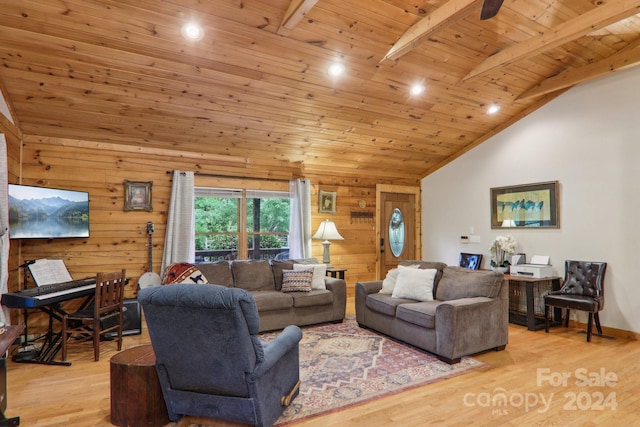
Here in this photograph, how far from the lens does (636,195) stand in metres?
4.34

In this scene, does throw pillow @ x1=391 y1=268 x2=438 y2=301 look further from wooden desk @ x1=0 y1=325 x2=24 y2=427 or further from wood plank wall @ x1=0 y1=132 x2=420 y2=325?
wooden desk @ x1=0 y1=325 x2=24 y2=427

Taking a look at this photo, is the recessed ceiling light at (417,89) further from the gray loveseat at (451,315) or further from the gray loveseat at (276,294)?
the gray loveseat at (276,294)

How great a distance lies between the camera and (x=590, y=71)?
4.57 m

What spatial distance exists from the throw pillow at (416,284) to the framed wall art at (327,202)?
2320 mm

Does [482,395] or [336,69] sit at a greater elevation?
[336,69]

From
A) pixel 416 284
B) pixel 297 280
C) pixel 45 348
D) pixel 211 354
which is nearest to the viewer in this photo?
pixel 211 354

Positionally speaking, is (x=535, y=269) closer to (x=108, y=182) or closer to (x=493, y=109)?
(x=493, y=109)

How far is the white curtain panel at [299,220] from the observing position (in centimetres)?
601

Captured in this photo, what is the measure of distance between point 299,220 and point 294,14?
3.40 metres

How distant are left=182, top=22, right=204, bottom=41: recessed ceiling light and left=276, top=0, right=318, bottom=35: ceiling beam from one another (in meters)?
0.70

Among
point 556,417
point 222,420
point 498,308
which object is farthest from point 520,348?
point 222,420

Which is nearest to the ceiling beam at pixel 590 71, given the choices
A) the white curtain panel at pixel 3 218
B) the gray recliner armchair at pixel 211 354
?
the gray recliner armchair at pixel 211 354

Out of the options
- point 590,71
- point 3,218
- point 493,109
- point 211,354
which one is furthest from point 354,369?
point 590,71

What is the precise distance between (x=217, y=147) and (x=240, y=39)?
6.73 ft
